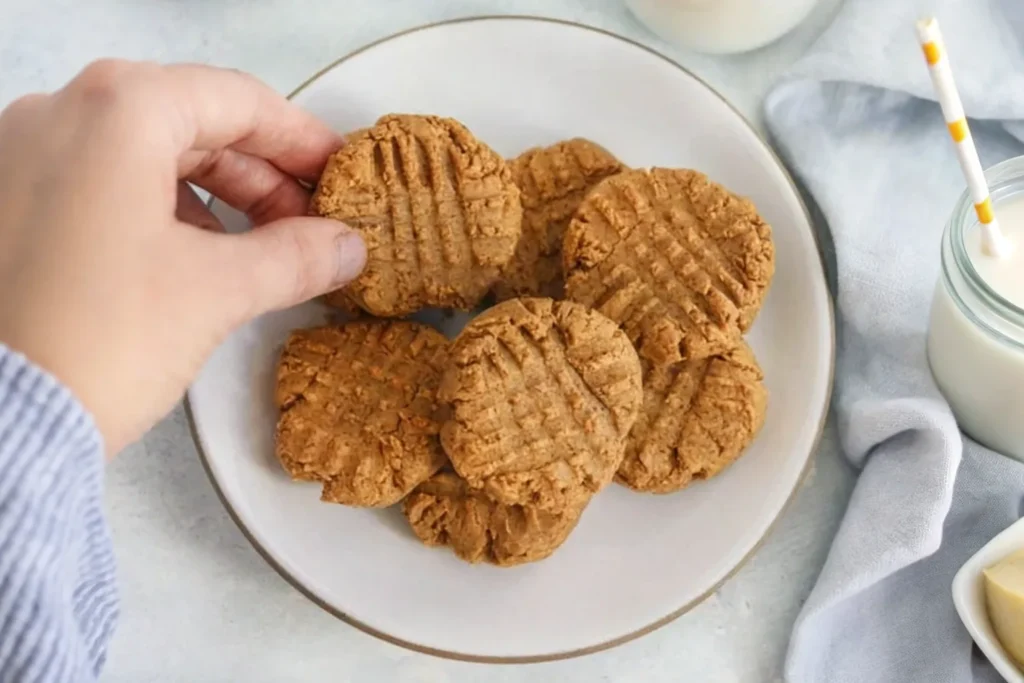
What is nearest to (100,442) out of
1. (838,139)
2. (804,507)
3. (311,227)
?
(311,227)

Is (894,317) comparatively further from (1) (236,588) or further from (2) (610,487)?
(1) (236,588)

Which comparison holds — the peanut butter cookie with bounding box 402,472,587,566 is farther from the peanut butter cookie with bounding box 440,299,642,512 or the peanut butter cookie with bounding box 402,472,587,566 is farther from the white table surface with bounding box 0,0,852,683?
the white table surface with bounding box 0,0,852,683

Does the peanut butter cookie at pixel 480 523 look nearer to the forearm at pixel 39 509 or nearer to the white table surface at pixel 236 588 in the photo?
the white table surface at pixel 236 588

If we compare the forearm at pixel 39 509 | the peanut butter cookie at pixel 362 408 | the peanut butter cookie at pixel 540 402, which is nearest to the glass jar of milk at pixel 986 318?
the peanut butter cookie at pixel 540 402

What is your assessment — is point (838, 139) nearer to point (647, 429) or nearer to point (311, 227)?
point (647, 429)

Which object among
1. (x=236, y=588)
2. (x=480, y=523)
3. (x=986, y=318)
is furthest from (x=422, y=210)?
(x=986, y=318)
